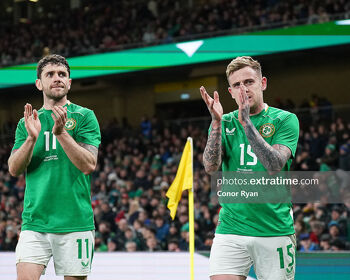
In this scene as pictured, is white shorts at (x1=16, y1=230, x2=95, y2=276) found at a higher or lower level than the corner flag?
lower

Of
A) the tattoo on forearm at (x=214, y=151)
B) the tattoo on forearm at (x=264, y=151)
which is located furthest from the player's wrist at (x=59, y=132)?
the tattoo on forearm at (x=264, y=151)

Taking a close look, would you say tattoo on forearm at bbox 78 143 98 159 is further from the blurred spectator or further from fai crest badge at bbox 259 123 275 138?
the blurred spectator

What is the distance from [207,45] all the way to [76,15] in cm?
846

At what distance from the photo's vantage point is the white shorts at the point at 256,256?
3543 millimetres

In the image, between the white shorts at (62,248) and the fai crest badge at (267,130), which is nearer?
the fai crest badge at (267,130)

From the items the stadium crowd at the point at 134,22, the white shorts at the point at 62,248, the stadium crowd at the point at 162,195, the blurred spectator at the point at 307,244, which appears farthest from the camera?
the stadium crowd at the point at 134,22

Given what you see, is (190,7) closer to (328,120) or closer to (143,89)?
(143,89)

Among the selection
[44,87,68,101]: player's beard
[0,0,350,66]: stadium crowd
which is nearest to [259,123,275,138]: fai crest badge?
[44,87,68,101]: player's beard

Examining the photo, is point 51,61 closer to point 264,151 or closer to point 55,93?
point 55,93

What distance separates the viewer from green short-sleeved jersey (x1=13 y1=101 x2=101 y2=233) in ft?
12.4

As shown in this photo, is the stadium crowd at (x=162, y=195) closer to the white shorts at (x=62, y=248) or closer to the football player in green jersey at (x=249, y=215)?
the football player in green jersey at (x=249, y=215)

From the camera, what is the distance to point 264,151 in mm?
3395

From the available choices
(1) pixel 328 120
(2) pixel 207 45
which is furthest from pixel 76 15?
(1) pixel 328 120

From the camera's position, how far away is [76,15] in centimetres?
2402
